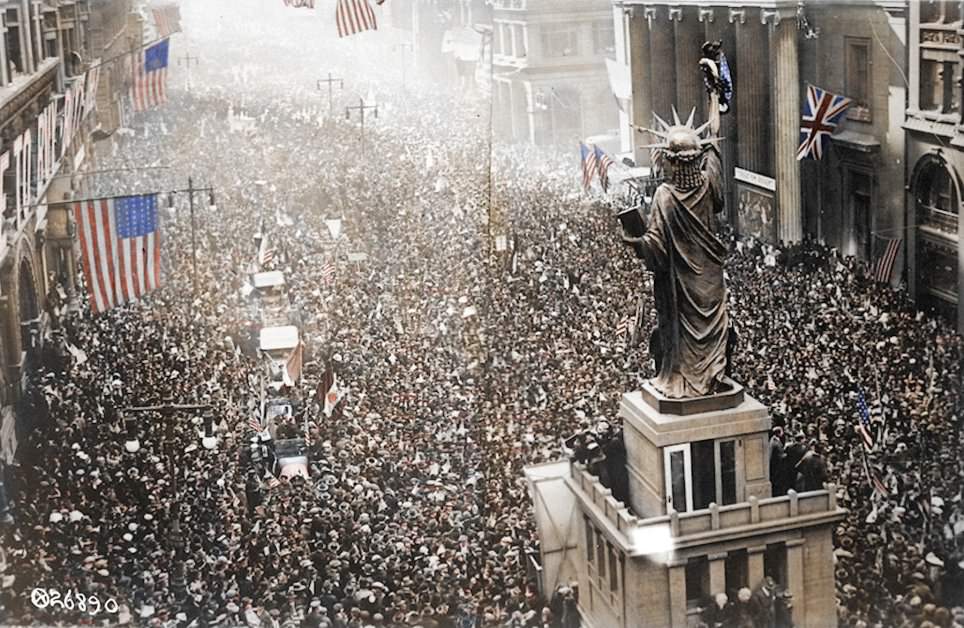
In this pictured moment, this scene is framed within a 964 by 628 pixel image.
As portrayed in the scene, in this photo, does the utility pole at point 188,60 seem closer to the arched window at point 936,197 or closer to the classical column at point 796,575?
the arched window at point 936,197

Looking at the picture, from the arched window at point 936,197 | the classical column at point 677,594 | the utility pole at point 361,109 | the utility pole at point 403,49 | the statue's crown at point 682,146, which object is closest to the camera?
the statue's crown at point 682,146

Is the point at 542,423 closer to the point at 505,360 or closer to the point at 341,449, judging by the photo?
the point at 505,360

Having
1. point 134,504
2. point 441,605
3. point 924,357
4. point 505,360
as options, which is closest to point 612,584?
point 441,605

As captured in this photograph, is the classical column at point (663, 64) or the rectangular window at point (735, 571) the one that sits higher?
the classical column at point (663, 64)

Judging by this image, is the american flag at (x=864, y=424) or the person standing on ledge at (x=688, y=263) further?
the american flag at (x=864, y=424)

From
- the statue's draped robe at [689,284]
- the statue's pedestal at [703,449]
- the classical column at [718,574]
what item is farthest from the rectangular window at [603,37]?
the classical column at [718,574]

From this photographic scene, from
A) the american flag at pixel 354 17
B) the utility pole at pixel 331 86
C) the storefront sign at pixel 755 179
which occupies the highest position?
the american flag at pixel 354 17

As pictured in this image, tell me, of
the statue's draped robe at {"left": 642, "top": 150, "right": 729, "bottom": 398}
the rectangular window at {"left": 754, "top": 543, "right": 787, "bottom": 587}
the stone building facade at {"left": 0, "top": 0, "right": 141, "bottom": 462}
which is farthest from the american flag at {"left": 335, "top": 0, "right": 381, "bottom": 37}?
the rectangular window at {"left": 754, "top": 543, "right": 787, "bottom": 587}
